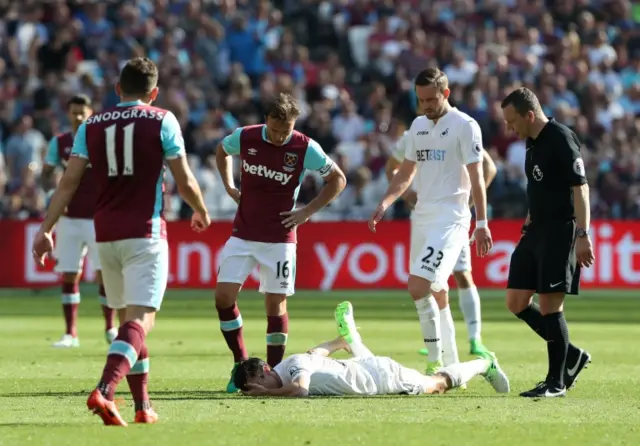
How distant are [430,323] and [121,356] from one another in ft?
12.2

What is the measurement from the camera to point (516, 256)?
11.1 metres

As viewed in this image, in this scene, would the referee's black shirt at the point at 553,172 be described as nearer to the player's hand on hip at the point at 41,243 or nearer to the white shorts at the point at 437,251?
the white shorts at the point at 437,251

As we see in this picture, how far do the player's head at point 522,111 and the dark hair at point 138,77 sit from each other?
123 inches

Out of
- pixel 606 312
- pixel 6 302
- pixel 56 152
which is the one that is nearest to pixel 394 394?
pixel 56 152

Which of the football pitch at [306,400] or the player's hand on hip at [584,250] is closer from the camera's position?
the football pitch at [306,400]

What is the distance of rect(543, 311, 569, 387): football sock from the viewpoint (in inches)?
425

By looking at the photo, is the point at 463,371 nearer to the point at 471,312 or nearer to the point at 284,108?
the point at 284,108

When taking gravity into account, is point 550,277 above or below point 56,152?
Answer: below

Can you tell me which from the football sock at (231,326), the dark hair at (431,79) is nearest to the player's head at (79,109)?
the football sock at (231,326)

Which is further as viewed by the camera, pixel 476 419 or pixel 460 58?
pixel 460 58

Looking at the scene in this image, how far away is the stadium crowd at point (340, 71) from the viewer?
88.0 feet

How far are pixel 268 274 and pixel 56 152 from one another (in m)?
4.87

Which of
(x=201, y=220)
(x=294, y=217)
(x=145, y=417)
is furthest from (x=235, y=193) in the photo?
(x=145, y=417)

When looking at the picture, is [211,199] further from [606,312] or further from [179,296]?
[606,312]
